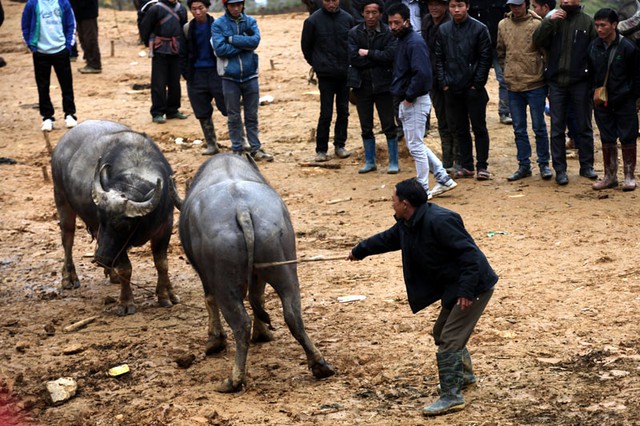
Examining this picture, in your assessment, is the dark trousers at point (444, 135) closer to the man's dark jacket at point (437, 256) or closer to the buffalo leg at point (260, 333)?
the buffalo leg at point (260, 333)

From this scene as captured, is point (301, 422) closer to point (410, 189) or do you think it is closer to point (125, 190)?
point (410, 189)

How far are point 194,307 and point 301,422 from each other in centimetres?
326

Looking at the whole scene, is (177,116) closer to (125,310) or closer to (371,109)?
(371,109)

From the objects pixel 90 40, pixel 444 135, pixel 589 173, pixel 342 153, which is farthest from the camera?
pixel 90 40

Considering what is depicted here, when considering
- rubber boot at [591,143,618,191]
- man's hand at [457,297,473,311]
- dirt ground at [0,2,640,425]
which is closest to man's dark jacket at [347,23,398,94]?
dirt ground at [0,2,640,425]

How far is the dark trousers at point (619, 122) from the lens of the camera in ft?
38.7

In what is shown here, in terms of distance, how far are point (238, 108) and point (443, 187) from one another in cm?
380

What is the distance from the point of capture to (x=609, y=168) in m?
12.1

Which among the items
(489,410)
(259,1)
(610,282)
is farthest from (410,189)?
(259,1)

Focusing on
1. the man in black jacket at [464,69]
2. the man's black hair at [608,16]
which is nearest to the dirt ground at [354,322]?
the man in black jacket at [464,69]

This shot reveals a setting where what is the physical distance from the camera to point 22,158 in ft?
51.9

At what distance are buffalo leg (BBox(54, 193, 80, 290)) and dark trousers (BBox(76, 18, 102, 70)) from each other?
9.57 meters

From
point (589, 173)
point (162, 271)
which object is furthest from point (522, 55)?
point (162, 271)

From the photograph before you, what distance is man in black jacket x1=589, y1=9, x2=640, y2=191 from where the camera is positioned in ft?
37.9
